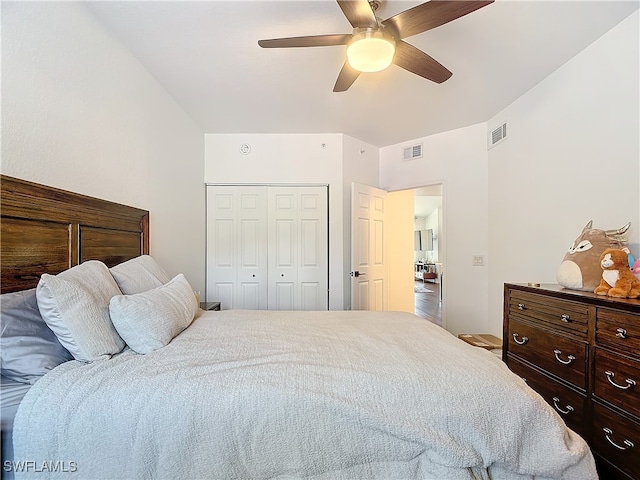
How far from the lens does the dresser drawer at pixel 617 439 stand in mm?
1231

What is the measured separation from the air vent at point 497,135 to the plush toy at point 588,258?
5.09 ft

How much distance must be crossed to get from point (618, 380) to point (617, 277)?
48cm

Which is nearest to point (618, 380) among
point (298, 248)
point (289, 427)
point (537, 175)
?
point (289, 427)

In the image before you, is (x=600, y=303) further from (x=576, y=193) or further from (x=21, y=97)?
(x=21, y=97)

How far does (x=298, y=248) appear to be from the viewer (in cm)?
368

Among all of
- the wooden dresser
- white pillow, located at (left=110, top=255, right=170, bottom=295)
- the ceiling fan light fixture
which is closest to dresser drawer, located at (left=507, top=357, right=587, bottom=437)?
the wooden dresser

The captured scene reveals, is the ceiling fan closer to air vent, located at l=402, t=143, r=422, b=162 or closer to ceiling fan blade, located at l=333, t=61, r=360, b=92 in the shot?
ceiling fan blade, located at l=333, t=61, r=360, b=92

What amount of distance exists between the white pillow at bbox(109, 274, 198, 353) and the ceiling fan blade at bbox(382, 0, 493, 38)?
5.81ft

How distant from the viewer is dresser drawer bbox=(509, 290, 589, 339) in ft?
4.90

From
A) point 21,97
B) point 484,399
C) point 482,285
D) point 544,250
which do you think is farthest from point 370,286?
point 21,97

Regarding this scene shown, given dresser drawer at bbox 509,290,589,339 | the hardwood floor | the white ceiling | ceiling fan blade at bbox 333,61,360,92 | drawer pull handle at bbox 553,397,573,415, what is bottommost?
the hardwood floor

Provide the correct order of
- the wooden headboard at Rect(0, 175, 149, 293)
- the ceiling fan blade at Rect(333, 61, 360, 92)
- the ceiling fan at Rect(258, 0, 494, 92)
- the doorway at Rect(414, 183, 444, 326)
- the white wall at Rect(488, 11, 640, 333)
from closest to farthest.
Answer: the wooden headboard at Rect(0, 175, 149, 293), the ceiling fan at Rect(258, 0, 494, 92), the white wall at Rect(488, 11, 640, 333), the ceiling fan blade at Rect(333, 61, 360, 92), the doorway at Rect(414, 183, 444, 326)

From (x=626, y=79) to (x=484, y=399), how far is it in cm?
208

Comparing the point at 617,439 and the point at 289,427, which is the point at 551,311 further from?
the point at 289,427
